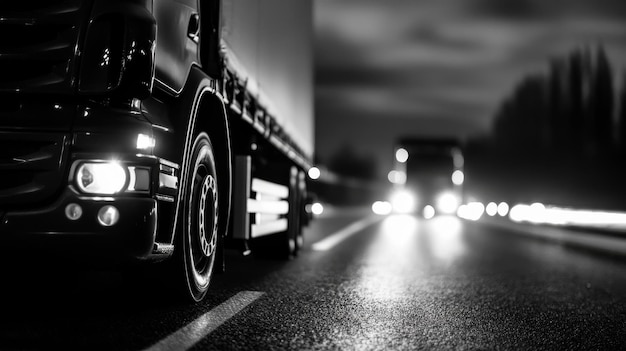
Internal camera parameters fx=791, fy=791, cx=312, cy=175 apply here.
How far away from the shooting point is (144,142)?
14.8 ft

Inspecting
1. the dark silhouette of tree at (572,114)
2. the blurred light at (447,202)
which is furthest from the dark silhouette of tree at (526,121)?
the blurred light at (447,202)

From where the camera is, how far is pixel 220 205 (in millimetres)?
6254

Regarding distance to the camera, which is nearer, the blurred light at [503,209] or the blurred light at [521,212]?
the blurred light at [521,212]

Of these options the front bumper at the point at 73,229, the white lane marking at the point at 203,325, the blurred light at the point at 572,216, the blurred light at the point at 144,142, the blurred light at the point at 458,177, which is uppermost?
the blurred light at the point at 458,177

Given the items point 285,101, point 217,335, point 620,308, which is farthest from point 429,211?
point 217,335

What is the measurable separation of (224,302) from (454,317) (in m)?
1.72

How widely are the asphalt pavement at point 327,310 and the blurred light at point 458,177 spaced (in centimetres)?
2871

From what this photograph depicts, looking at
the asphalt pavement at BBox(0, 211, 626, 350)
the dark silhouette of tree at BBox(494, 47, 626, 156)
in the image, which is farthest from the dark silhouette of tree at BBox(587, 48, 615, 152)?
the asphalt pavement at BBox(0, 211, 626, 350)

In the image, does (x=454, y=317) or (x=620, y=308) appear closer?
(x=454, y=317)

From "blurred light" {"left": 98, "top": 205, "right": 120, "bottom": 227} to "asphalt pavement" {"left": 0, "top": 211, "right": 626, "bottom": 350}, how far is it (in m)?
0.64

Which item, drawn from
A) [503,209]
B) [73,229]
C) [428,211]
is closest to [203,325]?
[73,229]

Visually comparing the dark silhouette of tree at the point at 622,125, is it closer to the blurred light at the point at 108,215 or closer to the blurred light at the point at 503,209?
the blurred light at the point at 503,209

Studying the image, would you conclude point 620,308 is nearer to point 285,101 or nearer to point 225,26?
point 225,26

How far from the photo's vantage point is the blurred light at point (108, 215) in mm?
4387
